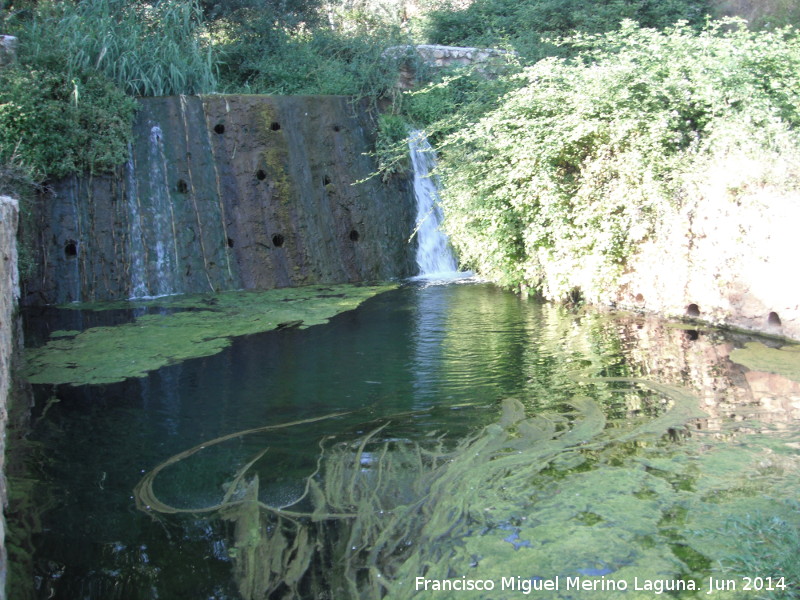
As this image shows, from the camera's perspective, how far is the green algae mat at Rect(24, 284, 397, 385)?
21.6 ft

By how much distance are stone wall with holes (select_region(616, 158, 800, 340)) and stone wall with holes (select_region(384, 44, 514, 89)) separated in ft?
24.2

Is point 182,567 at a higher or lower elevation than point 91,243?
lower

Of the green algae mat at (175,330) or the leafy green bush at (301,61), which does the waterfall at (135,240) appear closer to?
the green algae mat at (175,330)

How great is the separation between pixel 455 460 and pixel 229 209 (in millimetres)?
7859

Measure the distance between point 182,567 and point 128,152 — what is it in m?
8.81

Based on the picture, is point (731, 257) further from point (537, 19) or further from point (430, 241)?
point (537, 19)

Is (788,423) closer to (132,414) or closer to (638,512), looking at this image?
(638,512)

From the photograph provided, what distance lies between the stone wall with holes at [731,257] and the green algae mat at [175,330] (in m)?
3.72

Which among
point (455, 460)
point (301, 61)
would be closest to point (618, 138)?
point (455, 460)

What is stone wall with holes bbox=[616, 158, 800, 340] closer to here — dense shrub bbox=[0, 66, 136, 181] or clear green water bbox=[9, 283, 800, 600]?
clear green water bbox=[9, 283, 800, 600]

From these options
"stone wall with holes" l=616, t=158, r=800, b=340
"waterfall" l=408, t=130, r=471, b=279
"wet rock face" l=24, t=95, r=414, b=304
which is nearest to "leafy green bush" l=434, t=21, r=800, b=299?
Result: "stone wall with holes" l=616, t=158, r=800, b=340

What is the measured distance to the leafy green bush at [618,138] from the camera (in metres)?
7.72

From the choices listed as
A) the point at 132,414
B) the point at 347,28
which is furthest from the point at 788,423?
the point at 347,28

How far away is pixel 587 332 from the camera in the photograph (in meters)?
7.45
